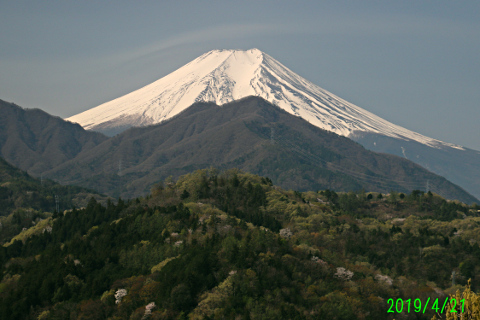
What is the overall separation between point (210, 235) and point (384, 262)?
41.2 metres

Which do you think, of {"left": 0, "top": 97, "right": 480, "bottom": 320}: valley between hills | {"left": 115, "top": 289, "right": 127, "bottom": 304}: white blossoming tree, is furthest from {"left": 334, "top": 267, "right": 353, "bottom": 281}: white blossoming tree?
{"left": 115, "top": 289, "right": 127, "bottom": 304}: white blossoming tree

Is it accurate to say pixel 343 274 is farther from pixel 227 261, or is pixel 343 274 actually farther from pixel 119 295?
pixel 119 295

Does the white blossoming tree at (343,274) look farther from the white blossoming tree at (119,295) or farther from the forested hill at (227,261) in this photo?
the white blossoming tree at (119,295)

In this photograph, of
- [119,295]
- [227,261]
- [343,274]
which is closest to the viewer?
[119,295]

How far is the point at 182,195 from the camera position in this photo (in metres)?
128

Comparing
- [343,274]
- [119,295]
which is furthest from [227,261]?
[343,274]

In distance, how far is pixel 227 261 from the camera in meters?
78.2

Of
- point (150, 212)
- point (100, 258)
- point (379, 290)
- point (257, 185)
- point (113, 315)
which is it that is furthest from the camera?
point (257, 185)

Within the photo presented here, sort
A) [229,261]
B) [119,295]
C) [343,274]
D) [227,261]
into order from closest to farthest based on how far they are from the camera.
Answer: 1. [119,295]
2. [229,261]
3. [227,261]
4. [343,274]

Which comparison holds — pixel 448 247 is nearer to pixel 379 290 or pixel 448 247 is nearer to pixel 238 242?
pixel 379 290

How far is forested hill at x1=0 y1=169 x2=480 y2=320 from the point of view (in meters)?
71.0

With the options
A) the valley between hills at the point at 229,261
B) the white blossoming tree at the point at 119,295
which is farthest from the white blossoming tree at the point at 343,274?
the white blossoming tree at the point at 119,295

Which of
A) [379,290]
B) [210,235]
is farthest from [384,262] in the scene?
[210,235]

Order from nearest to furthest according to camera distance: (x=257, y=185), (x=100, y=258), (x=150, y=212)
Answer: (x=100, y=258), (x=150, y=212), (x=257, y=185)
